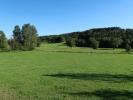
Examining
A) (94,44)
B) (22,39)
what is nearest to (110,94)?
(22,39)

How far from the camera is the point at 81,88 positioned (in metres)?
16.0

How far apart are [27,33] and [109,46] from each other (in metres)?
38.1

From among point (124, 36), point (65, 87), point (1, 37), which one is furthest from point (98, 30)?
point (65, 87)

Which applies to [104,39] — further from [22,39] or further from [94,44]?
→ [22,39]

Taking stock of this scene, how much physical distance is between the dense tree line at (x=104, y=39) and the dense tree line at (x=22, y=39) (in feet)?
63.7

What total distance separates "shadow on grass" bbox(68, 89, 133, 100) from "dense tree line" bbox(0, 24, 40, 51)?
86.8m

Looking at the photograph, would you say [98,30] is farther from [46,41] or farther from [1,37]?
[1,37]

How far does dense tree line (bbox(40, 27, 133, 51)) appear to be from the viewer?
12029 centimetres

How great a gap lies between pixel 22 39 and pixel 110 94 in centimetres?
10329

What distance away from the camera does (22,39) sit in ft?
377

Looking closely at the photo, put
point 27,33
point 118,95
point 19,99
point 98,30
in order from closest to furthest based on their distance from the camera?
point 19,99 < point 118,95 < point 27,33 < point 98,30

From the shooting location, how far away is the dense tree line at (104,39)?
120m

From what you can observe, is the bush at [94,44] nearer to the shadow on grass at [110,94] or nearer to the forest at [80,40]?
the forest at [80,40]

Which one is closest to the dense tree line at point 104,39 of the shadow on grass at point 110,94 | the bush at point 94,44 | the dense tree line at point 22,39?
the bush at point 94,44
